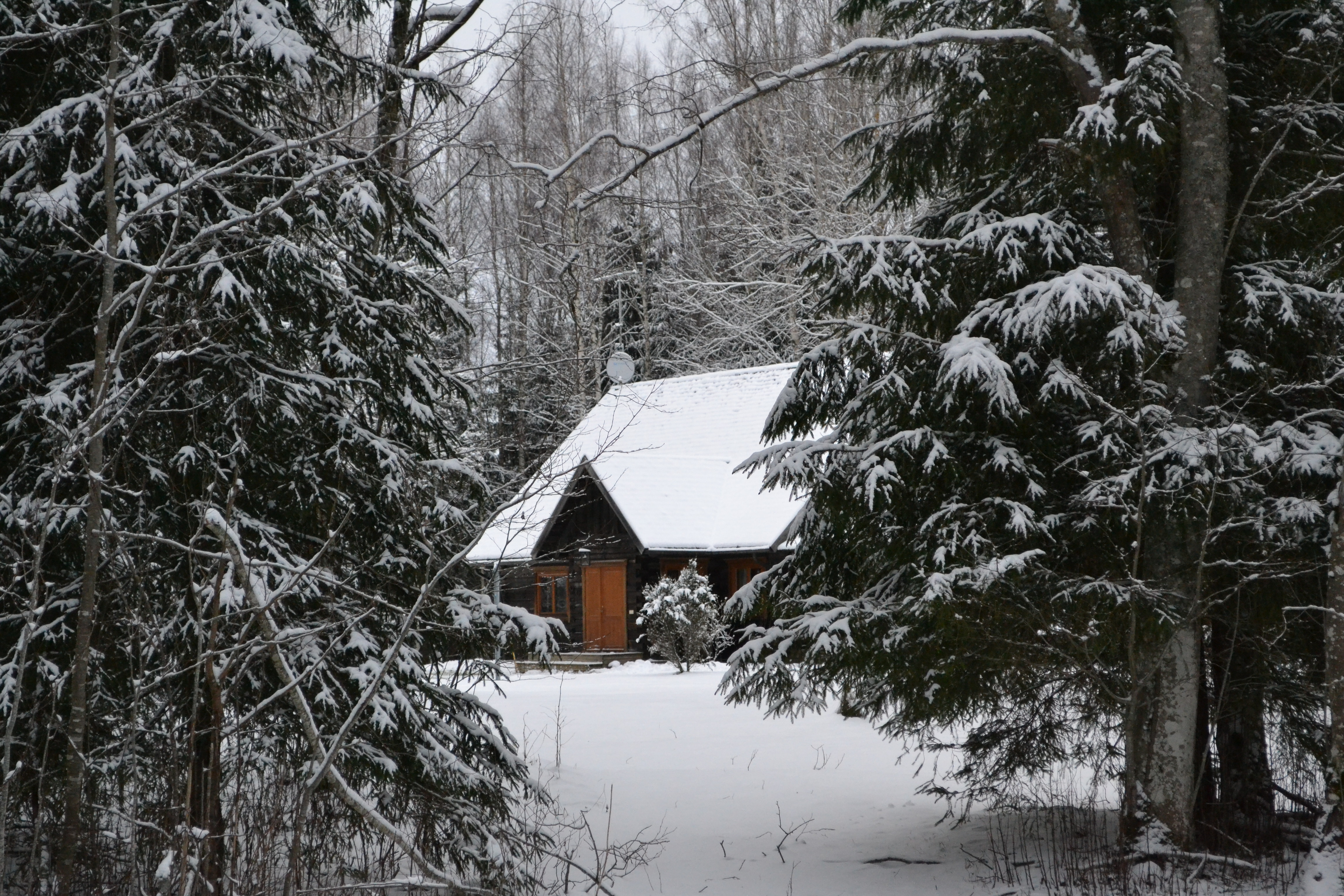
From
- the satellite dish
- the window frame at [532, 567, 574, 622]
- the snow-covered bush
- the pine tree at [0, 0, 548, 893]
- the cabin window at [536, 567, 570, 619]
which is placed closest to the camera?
the pine tree at [0, 0, 548, 893]

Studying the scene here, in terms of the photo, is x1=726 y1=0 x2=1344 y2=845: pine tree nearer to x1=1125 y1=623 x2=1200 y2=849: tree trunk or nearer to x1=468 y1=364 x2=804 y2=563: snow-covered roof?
x1=1125 y1=623 x2=1200 y2=849: tree trunk

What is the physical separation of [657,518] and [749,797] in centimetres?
1360

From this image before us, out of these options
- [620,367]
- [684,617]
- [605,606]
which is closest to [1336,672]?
[620,367]

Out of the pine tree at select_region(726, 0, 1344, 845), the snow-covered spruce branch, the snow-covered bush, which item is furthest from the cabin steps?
the snow-covered spruce branch

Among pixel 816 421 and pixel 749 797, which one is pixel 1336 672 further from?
pixel 749 797

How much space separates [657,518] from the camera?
22.8 metres

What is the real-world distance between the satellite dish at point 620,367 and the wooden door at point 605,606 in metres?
14.4

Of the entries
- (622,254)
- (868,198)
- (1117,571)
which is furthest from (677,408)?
(1117,571)

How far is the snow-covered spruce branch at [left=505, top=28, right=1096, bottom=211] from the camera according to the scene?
6.19 metres

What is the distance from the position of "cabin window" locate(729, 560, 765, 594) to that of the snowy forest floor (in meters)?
8.95

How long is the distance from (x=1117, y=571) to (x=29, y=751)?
216 inches

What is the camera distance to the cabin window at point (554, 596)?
80.7 feet

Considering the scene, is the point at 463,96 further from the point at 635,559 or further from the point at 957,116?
the point at 635,559

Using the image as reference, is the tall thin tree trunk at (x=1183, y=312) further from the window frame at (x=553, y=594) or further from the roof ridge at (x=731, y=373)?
the window frame at (x=553, y=594)
